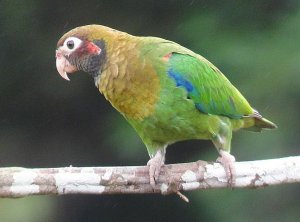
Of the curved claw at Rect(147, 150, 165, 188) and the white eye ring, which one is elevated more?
the white eye ring

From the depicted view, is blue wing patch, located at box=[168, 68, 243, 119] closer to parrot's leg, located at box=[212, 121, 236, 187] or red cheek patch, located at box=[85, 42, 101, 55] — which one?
parrot's leg, located at box=[212, 121, 236, 187]

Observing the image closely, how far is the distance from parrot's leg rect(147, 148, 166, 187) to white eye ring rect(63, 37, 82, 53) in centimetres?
61

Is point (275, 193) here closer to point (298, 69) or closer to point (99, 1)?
point (298, 69)

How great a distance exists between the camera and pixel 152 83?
4402 millimetres

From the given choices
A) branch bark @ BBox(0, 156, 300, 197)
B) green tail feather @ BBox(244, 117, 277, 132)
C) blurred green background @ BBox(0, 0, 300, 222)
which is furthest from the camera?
blurred green background @ BBox(0, 0, 300, 222)

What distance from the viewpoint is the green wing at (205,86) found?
4496 mm

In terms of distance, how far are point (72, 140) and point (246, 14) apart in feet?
4.91

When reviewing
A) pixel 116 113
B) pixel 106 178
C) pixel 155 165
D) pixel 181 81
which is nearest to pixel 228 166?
pixel 155 165

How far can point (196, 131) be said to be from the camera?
4.52m

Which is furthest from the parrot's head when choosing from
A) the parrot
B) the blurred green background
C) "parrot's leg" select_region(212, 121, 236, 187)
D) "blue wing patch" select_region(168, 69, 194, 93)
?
the blurred green background

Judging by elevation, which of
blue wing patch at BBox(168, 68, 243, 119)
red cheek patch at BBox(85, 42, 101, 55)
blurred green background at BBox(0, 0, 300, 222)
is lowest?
blurred green background at BBox(0, 0, 300, 222)

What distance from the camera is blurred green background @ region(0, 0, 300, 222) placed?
5.94 m

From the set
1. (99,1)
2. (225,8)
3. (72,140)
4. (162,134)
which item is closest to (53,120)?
(72,140)

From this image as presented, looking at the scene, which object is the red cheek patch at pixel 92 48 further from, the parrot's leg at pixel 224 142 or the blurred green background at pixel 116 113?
the blurred green background at pixel 116 113
